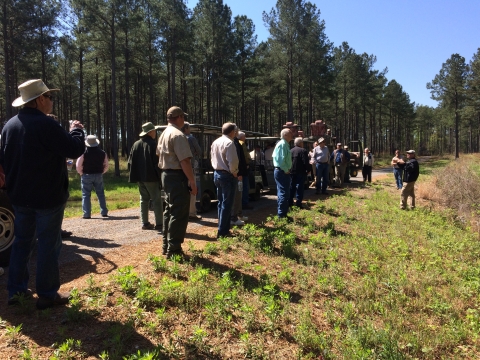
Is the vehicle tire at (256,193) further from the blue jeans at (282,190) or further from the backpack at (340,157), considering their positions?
the backpack at (340,157)

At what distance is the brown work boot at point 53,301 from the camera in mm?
3488

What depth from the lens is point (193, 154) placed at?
7277mm

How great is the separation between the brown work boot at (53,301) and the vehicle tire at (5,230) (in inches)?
64.3

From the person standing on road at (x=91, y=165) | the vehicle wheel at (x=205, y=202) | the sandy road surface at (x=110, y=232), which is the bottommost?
the sandy road surface at (x=110, y=232)

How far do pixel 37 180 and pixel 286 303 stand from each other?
2985mm

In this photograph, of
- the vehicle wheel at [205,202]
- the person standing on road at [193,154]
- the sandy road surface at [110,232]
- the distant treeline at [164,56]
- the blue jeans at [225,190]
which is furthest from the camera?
the distant treeline at [164,56]

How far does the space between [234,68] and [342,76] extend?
68.2 ft

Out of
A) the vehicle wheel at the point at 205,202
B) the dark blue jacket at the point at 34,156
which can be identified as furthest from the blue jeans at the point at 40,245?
the vehicle wheel at the point at 205,202

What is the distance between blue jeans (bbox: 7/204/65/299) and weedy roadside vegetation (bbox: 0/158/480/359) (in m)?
0.39

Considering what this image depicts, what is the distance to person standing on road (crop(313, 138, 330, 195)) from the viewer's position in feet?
41.7

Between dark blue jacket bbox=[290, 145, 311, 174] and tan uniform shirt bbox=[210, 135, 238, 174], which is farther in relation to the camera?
A: dark blue jacket bbox=[290, 145, 311, 174]

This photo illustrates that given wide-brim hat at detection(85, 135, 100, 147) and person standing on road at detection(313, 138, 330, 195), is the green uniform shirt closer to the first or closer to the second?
wide-brim hat at detection(85, 135, 100, 147)

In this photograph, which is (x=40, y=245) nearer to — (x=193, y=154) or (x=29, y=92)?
(x=29, y=92)

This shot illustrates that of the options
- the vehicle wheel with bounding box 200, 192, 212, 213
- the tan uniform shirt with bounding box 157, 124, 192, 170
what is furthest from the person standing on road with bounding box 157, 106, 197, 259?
the vehicle wheel with bounding box 200, 192, 212, 213
